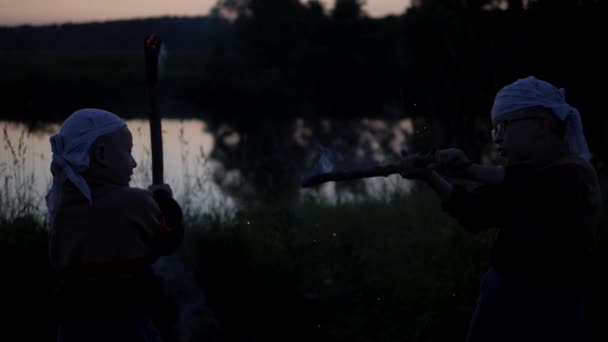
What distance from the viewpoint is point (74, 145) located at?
3094 millimetres

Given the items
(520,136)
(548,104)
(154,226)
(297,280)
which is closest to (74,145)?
(154,226)

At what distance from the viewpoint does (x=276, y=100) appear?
2681 cm

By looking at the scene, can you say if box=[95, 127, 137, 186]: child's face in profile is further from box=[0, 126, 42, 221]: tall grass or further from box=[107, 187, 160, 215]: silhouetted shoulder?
box=[0, 126, 42, 221]: tall grass

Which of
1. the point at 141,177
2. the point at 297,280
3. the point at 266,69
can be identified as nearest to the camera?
the point at 297,280

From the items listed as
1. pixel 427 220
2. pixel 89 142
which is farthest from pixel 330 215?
pixel 89 142

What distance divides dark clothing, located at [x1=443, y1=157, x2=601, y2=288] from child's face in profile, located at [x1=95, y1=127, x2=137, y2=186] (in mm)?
1283

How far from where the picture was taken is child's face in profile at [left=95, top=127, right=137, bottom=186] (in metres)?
3.14

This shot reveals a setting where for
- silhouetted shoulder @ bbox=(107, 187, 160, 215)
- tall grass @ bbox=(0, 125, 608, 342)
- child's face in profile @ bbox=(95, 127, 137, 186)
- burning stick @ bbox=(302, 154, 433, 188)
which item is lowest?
tall grass @ bbox=(0, 125, 608, 342)

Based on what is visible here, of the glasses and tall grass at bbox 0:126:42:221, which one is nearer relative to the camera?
the glasses

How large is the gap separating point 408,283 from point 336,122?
54.5 feet

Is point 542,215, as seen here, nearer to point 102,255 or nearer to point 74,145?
point 102,255

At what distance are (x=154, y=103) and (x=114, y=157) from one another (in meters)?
1.00

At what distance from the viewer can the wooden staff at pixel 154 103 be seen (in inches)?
159

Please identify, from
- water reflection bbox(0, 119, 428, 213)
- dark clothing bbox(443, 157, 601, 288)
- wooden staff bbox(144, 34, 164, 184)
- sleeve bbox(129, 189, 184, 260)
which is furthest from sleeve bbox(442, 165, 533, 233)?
water reflection bbox(0, 119, 428, 213)
